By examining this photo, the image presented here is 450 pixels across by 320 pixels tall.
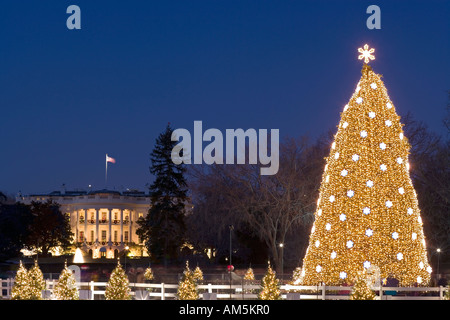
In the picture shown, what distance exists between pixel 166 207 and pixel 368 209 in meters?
42.7

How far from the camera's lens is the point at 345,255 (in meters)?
21.8

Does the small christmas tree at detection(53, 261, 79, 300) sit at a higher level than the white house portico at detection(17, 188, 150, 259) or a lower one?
lower

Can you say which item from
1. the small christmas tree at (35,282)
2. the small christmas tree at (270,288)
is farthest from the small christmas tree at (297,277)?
the small christmas tree at (35,282)

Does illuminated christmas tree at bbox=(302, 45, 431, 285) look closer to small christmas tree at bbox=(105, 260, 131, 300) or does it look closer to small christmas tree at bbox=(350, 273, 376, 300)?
small christmas tree at bbox=(350, 273, 376, 300)

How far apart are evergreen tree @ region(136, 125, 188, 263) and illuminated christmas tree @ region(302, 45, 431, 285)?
3884cm

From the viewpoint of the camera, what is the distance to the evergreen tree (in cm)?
6172

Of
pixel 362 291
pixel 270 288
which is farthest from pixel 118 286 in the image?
pixel 362 291

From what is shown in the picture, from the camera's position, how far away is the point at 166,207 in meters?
63.4

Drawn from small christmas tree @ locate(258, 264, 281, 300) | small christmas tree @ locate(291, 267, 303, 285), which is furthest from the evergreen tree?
small christmas tree @ locate(258, 264, 281, 300)

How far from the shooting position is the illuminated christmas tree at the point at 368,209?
21.7m
